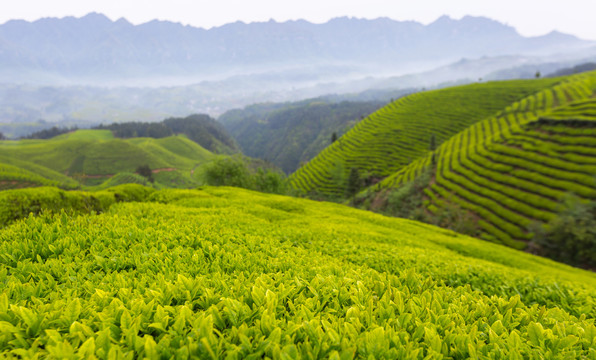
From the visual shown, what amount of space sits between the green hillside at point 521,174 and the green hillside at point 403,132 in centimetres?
2827

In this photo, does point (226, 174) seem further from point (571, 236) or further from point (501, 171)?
point (501, 171)

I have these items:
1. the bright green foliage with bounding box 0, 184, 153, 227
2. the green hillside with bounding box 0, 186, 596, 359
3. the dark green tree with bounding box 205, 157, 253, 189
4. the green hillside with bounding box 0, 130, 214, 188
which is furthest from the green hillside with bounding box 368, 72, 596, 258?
the green hillside with bounding box 0, 130, 214, 188

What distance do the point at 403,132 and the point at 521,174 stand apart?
6837cm

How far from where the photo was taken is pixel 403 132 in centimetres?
11894

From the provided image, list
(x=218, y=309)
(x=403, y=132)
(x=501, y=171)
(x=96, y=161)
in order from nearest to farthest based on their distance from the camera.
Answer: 1. (x=218, y=309)
2. (x=501, y=171)
3. (x=403, y=132)
4. (x=96, y=161)

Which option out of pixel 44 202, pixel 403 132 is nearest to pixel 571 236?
pixel 44 202

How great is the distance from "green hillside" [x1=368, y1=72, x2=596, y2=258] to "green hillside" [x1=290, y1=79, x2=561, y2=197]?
92.8 ft

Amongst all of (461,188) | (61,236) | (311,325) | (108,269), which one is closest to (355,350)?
(311,325)

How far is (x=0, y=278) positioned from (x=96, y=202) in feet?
42.3

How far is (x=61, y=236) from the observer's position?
18.5 ft

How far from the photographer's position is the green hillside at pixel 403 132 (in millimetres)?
104625

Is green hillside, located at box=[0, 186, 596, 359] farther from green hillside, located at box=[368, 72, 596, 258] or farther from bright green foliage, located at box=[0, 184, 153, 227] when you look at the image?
green hillside, located at box=[368, 72, 596, 258]

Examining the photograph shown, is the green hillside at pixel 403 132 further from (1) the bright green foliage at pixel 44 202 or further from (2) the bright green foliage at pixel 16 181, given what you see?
(2) the bright green foliage at pixel 16 181

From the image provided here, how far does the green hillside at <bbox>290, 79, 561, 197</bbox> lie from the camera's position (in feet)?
343
